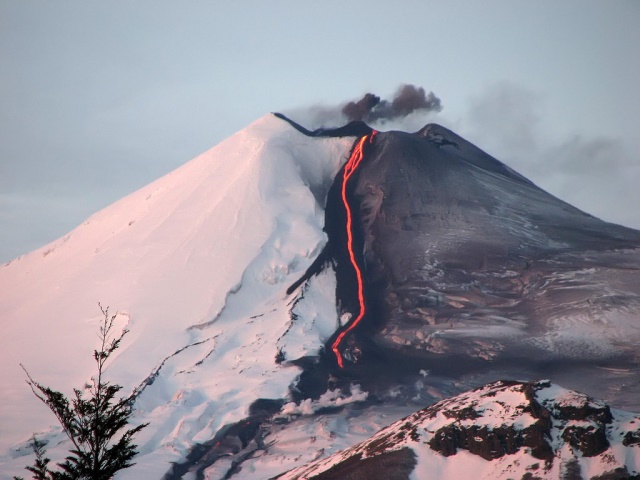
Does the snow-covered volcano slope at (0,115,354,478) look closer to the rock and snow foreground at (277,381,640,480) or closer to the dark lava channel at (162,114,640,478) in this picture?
the dark lava channel at (162,114,640,478)

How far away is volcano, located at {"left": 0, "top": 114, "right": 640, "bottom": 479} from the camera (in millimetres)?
52500

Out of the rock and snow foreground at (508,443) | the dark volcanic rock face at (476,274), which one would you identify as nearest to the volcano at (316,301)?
the dark volcanic rock face at (476,274)

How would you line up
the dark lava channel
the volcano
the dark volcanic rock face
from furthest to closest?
the dark volcanic rock face, the dark lava channel, the volcano

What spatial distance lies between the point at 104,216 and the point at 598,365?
43.4 metres

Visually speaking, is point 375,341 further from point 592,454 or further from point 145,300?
point 592,454

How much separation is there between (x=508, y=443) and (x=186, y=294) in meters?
29.2

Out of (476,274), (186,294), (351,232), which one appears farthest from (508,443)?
(351,232)

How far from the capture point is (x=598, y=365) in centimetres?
5631

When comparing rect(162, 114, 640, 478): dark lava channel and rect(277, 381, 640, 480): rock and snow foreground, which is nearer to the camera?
rect(277, 381, 640, 480): rock and snow foreground

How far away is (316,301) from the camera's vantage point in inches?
2501

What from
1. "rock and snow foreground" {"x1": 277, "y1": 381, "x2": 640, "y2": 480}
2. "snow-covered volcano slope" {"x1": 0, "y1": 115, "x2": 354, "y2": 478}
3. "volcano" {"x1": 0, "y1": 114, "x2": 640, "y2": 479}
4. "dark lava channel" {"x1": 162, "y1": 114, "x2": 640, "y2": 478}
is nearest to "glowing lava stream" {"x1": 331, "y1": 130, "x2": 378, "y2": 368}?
"volcano" {"x1": 0, "y1": 114, "x2": 640, "y2": 479}

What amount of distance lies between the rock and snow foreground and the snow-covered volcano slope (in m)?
11.8

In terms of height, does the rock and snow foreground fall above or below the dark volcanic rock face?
below

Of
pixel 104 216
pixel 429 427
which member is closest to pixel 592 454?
pixel 429 427
